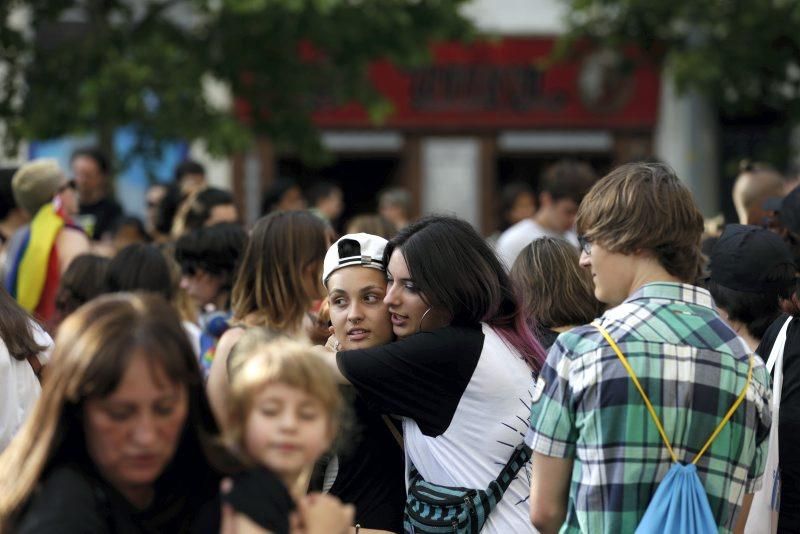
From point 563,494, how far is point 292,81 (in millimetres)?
Result: 11778

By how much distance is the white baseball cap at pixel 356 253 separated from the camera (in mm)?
4586

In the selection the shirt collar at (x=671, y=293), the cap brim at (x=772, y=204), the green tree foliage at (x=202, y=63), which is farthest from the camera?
the green tree foliage at (x=202, y=63)

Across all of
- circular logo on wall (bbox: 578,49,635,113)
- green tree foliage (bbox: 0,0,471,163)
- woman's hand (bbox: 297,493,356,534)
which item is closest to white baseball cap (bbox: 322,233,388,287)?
woman's hand (bbox: 297,493,356,534)

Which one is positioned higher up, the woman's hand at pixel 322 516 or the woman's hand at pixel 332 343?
the woman's hand at pixel 332 343

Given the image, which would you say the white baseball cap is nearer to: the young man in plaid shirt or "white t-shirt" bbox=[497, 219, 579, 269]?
the young man in plaid shirt

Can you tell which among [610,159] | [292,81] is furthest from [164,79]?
[610,159]

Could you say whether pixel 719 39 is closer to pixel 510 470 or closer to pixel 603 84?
pixel 603 84

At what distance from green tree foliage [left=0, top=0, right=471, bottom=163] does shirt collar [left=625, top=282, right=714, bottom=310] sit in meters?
10.4

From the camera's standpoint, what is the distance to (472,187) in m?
21.3

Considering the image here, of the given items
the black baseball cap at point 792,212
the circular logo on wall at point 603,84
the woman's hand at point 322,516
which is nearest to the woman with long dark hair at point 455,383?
the woman's hand at point 322,516

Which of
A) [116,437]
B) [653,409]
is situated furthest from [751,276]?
[116,437]

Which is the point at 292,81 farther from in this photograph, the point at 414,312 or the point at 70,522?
the point at 70,522

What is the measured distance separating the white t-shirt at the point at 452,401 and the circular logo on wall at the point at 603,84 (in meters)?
17.3

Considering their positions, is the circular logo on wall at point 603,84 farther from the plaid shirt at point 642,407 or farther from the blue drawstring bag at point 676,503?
the blue drawstring bag at point 676,503
